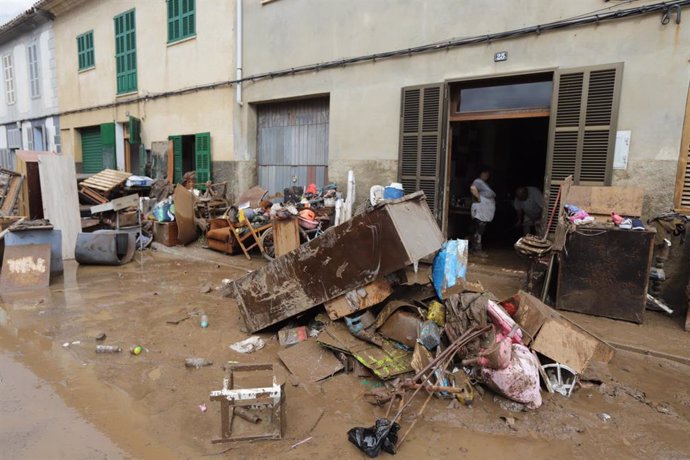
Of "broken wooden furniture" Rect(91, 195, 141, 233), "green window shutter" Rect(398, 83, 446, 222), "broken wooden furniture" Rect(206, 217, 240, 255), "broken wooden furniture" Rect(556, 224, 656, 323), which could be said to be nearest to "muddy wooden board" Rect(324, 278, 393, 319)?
"broken wooden furniture" Rect(556, 224, 656, 323)

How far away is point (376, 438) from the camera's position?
9.12ft

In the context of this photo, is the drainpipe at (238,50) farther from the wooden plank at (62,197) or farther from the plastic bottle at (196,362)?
the plastic bottle at (196,362)

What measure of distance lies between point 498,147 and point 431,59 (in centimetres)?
449

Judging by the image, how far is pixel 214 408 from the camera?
328cm

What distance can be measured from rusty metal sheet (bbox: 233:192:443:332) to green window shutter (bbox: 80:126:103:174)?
12.4 metres

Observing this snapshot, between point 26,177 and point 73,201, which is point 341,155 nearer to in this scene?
point 73,201

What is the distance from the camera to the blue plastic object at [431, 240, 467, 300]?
4105 mm


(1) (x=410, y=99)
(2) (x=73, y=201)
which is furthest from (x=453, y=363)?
(2) (x=73, y=201)

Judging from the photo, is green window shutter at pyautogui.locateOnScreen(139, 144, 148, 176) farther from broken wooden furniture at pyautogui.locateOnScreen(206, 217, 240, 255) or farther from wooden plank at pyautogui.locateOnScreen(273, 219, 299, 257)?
wooden plank at pyautogui.locateOnScreen(273, 219, 299, 257)

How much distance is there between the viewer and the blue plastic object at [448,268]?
4105 millimetres

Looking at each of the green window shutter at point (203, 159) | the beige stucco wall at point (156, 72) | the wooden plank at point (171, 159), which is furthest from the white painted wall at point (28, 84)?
the green window shutter at point (203, 159)

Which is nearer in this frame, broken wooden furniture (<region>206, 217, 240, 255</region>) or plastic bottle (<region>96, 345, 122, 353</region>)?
plastic bottle (<region>96, 345, 122, 353</region>)

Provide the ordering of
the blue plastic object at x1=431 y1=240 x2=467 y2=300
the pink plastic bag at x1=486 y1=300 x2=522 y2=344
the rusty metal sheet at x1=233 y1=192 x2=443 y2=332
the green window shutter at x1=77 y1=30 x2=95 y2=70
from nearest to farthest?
the pink plastic bag at x1=486 y1=300 x2=522 y2=344
the rusty metal sheet at x1=233 y1=192 x2=443 y2=332
the blue plastic object at x1=431 y1=240 x2=467 y2=300
the green window shutter at x1=77 y1=30 x2=95 y2=70

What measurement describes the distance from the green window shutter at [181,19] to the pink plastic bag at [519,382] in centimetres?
1063
